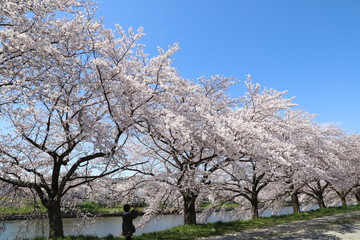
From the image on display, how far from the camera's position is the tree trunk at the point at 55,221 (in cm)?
962

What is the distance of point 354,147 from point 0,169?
82.5 ft

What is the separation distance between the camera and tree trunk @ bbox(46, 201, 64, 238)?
9.62 meters

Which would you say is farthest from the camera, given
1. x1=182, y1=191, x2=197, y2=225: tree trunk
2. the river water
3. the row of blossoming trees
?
x1=182, y1=191, x2=197, y2=225: tree trunk

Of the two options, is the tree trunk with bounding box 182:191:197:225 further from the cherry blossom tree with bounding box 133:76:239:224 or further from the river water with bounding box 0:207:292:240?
the river water with bounding box 0:207:292:240

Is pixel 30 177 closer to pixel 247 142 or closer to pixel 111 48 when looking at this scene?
pixel 111 48

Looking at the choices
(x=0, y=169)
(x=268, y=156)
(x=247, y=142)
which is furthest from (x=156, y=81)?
(x=0, y=169)

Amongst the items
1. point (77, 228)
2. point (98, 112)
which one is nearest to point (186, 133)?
point (98, 112)

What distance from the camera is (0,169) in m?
8.91

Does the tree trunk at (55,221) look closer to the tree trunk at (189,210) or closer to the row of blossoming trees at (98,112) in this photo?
the row of blossoming trees at (98,112)

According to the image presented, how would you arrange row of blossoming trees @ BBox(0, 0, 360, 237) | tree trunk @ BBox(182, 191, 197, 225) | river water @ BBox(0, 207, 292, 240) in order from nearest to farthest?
row of blossoming trees @ BBox(0, 0, 360, 237) < river water @ BBox(0, 207, 292, 240) < tree trunk @ BBox(182, 191, 197, 225)

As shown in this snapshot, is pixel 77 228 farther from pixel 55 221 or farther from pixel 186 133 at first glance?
pixel 186 133

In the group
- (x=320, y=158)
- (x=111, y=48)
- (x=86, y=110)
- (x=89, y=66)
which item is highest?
(x=111, y=48)

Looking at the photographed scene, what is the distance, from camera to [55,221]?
980 centimetres

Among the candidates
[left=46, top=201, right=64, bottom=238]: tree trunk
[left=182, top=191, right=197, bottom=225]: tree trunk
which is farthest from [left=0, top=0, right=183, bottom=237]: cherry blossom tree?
[left=182, top=191, right=197, bottom=225]: tree trunk
